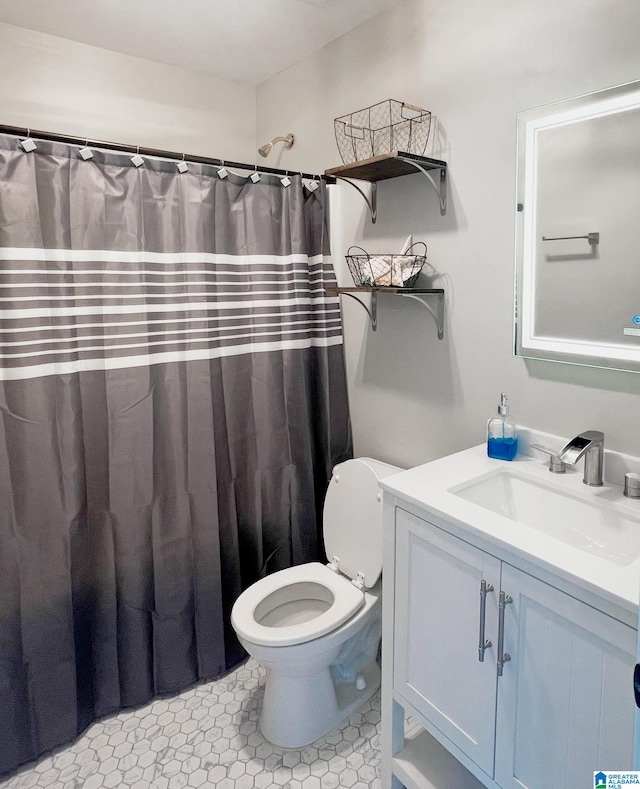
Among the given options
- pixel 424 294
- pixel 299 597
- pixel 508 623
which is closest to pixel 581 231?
pixel 424 294

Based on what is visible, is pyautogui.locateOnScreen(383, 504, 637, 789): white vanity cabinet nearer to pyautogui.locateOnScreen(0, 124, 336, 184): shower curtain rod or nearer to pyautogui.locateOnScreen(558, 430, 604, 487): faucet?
pyautogui.locateOnScreen(558, 430, 604, 487): faucet

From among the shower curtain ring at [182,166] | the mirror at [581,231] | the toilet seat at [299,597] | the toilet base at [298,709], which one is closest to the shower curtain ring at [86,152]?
the shower curtain ring at [182,166]

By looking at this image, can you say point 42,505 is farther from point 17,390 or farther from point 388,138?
point 388,138

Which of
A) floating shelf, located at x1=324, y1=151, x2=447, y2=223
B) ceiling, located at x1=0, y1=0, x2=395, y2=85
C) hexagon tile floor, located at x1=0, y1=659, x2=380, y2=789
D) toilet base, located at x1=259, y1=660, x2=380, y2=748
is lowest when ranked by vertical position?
hexagon tile floor, located at x1=0, y1=659, x2=380, y2=789

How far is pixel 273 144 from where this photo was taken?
2482mm

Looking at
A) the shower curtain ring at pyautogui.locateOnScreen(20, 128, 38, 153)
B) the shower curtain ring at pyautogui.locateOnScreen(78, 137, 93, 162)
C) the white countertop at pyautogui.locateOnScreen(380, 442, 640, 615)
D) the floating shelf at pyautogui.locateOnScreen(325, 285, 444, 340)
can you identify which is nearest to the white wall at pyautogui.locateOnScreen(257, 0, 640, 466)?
the floating shelf at pyautogui.locateOnScreen(325, 285, 444, 340)

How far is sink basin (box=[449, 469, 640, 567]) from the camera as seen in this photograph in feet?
4.17

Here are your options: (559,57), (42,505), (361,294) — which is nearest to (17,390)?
(42,505)

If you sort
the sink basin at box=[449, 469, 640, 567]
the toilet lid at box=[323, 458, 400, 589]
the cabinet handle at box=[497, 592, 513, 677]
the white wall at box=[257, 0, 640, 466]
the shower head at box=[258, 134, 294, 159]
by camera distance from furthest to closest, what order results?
1. the shower head at box=[258, 134, 294, 159]
2. the toilet lid at box=[323, 458, 400, 589]
3. the white wall at box=[257, 0, 640, 466]
4. the sink basin at box=[449, 469, 640, 567]
5. the cabinet handle at box=[497, 592, 513, 677]

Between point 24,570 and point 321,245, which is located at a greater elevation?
point 321,245

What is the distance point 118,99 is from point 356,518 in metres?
1.94

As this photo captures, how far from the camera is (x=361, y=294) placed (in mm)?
2146

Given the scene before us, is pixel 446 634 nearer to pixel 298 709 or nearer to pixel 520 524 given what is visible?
pixel 520 524

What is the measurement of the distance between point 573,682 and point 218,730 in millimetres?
1278
